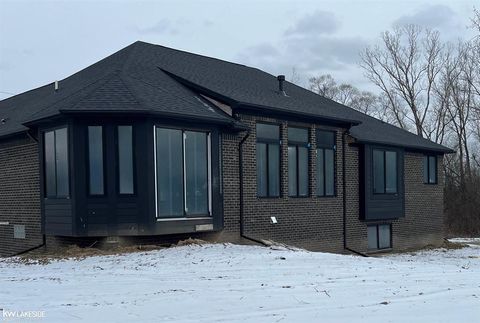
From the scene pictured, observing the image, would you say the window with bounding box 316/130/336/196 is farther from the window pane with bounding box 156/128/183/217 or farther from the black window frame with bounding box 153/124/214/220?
the window pane with bounding box 156/128/183/217

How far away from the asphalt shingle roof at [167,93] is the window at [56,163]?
0.59m

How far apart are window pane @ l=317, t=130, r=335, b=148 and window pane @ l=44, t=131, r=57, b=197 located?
8463 millimetres

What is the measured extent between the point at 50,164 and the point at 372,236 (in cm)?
1236

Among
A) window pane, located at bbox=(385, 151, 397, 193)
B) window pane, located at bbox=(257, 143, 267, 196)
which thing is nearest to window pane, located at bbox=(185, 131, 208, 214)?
window pane, located at bbox=(257, 143, 267, 196)

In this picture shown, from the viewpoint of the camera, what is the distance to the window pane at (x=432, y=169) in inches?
1002

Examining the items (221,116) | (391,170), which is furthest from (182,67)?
(391,170)

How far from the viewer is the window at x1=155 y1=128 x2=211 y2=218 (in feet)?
45.6

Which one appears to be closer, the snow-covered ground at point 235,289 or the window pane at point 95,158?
the snow-covered ground at point 235,289

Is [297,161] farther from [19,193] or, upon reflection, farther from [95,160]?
[19,193]

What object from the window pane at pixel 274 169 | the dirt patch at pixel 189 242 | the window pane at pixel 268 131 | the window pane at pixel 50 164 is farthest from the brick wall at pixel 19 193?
the window pane at pixel 274 169

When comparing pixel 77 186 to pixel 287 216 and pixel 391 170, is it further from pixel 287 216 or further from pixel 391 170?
pixel 391 170

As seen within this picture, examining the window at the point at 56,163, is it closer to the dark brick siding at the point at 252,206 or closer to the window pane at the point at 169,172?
the dark brick siding at the point at 252,206

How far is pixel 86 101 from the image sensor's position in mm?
13594

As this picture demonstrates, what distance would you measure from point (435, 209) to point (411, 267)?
45.0 ft
